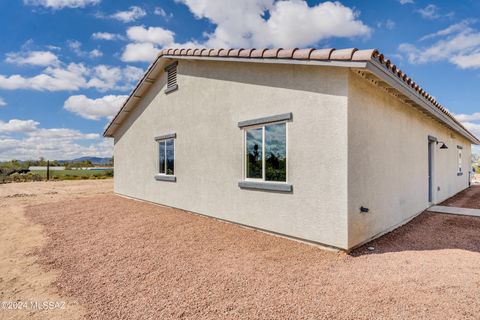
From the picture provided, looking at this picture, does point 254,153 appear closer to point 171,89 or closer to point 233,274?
point 233,274

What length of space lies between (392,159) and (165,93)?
8538 millimetres

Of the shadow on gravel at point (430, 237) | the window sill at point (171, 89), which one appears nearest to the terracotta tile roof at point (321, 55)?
the window sill at point (171, 89)

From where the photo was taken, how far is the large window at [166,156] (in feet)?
34.2

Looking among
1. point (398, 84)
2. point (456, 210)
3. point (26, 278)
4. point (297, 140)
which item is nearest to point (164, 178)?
point (26, 278)

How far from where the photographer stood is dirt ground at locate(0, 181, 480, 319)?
11.0 ft

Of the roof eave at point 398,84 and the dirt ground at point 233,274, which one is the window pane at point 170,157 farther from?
the roof eave at point 398,84

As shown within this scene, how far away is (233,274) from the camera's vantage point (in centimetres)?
441

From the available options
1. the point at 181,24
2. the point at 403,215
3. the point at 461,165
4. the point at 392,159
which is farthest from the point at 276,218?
the point at 461,165

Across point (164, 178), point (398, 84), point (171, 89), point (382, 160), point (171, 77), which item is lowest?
point (164, 178)

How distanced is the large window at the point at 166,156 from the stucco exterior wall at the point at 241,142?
38 centimetres

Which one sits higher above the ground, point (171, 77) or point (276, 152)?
point (171, 77)

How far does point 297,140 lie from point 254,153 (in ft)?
4.80

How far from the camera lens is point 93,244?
629cm

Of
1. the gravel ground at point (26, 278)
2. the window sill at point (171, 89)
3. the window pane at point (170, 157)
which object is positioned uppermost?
the window sill at point (171, 89)
